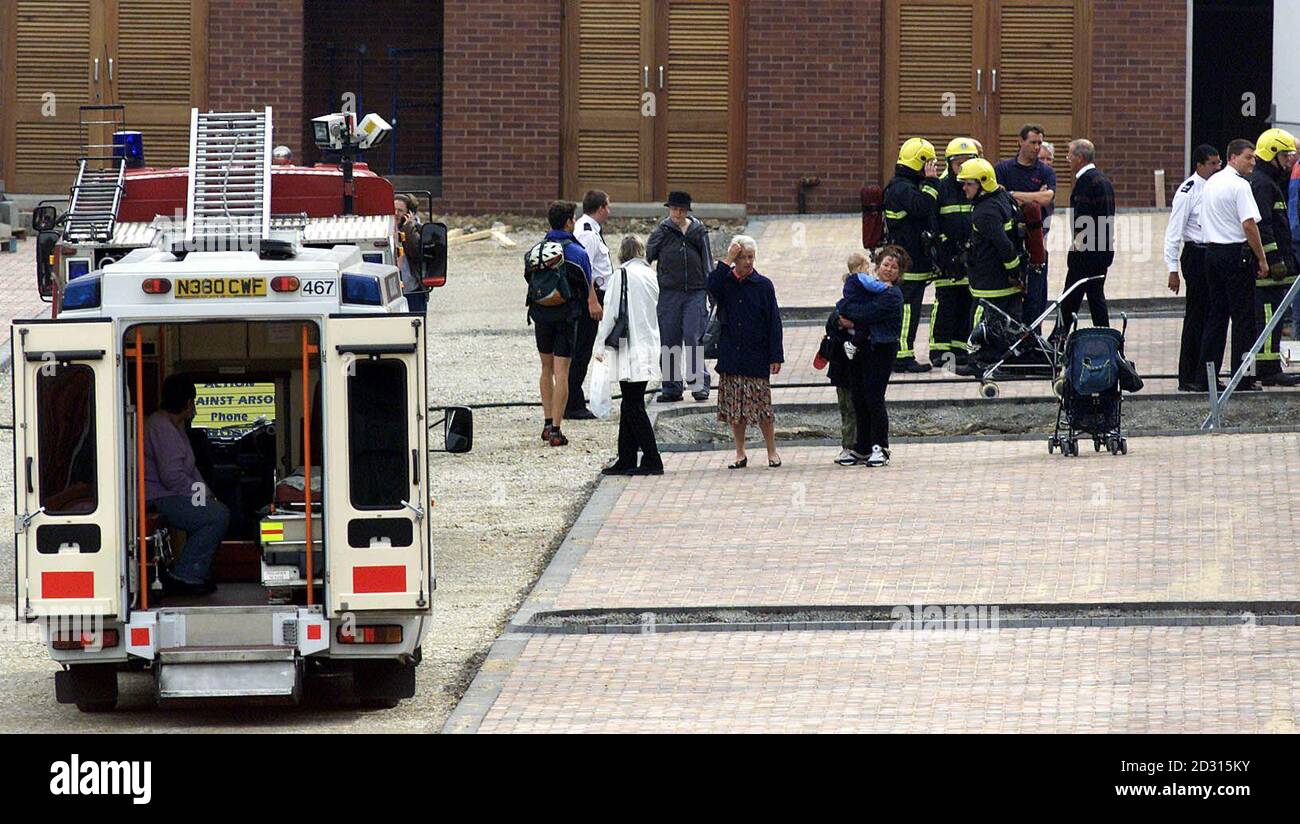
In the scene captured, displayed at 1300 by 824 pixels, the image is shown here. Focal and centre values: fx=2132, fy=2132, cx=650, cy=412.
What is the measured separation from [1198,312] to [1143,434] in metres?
1.39

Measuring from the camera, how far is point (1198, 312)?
17.2 meters

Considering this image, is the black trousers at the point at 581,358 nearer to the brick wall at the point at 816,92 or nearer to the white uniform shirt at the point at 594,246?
the white uniform shirt at the point at 594,246

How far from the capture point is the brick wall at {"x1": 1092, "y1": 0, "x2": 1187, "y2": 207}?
2734cm

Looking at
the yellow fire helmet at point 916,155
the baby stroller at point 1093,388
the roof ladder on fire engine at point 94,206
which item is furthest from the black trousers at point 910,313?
the roof ladder on fire engine at point 94,206

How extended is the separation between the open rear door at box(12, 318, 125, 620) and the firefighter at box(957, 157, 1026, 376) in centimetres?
917

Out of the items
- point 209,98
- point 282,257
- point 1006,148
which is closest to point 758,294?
point 282,257

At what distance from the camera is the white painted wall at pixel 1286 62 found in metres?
27.0

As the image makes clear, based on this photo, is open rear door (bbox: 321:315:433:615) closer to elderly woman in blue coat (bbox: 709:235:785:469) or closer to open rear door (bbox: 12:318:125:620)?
open rear door (bbox: 12:318:125:620)

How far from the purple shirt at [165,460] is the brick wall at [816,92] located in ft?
59.7

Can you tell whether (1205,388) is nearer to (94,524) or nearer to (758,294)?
(758,294)

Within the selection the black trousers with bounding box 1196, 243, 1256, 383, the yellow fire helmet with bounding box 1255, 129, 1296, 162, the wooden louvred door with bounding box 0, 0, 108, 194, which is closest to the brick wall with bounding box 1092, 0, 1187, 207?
the yellow fire helmet with bounding box 1255, 129, 1296, 162

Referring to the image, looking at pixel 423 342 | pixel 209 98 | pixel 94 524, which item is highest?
pixel 209 98
